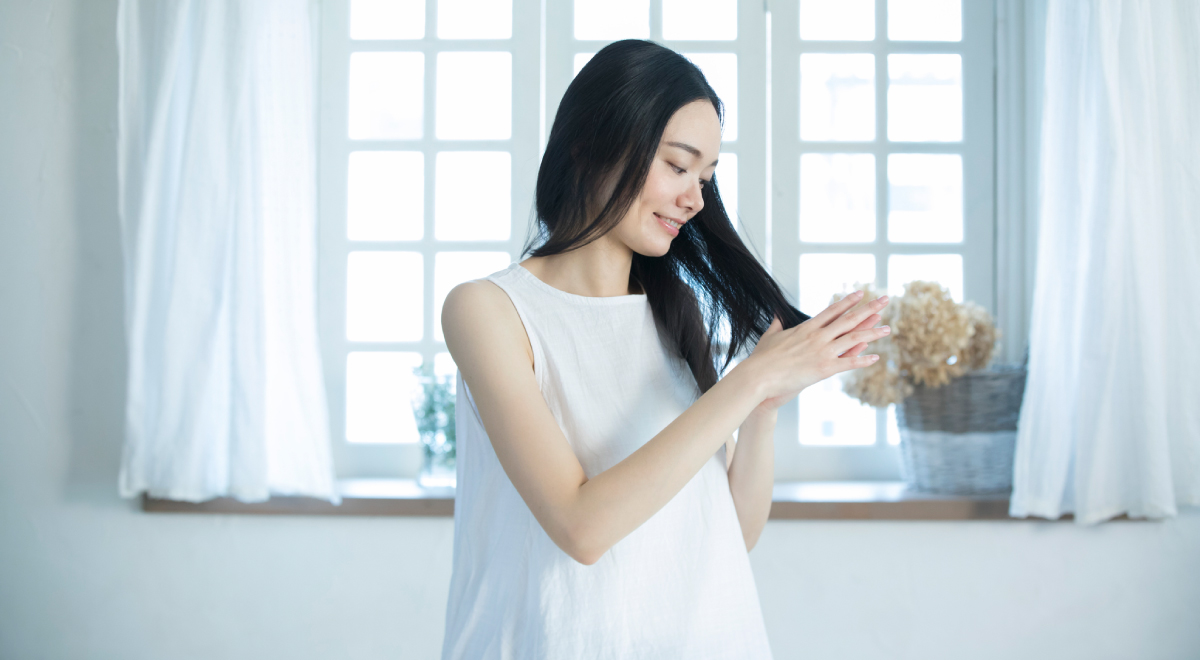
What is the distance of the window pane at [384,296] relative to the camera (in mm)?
2064

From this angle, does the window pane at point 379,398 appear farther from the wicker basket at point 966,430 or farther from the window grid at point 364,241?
the wicker basket at point 966,430

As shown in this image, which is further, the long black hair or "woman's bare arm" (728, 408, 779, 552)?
"woman's bare arm" (728, 408, 779, 552)

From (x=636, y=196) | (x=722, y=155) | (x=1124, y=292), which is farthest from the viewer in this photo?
(x=722, y=155)

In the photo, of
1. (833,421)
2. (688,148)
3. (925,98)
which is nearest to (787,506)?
(833,421)

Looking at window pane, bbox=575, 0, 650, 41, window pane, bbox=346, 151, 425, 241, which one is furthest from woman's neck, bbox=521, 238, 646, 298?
window pane, bbox=575, 0, 650, 41

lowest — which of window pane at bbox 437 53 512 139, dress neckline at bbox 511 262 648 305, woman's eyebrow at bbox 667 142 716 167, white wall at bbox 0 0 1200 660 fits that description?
white wall at bbox 0 0 1200 660

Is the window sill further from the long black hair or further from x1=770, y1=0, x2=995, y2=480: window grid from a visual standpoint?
the long black hair

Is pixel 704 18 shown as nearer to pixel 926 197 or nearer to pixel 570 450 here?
pixel 926 197

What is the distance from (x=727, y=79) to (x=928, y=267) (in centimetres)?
77

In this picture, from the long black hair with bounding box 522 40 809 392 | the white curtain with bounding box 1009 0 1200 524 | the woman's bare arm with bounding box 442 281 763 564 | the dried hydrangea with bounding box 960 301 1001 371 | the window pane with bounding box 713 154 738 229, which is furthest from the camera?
the window pane with bounding box 713 154 738 229

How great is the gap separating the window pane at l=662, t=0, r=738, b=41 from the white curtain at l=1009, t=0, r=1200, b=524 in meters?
0.84

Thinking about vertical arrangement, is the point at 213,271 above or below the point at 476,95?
below

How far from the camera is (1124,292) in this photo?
65.2 inches

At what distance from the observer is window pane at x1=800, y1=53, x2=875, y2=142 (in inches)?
80.8
